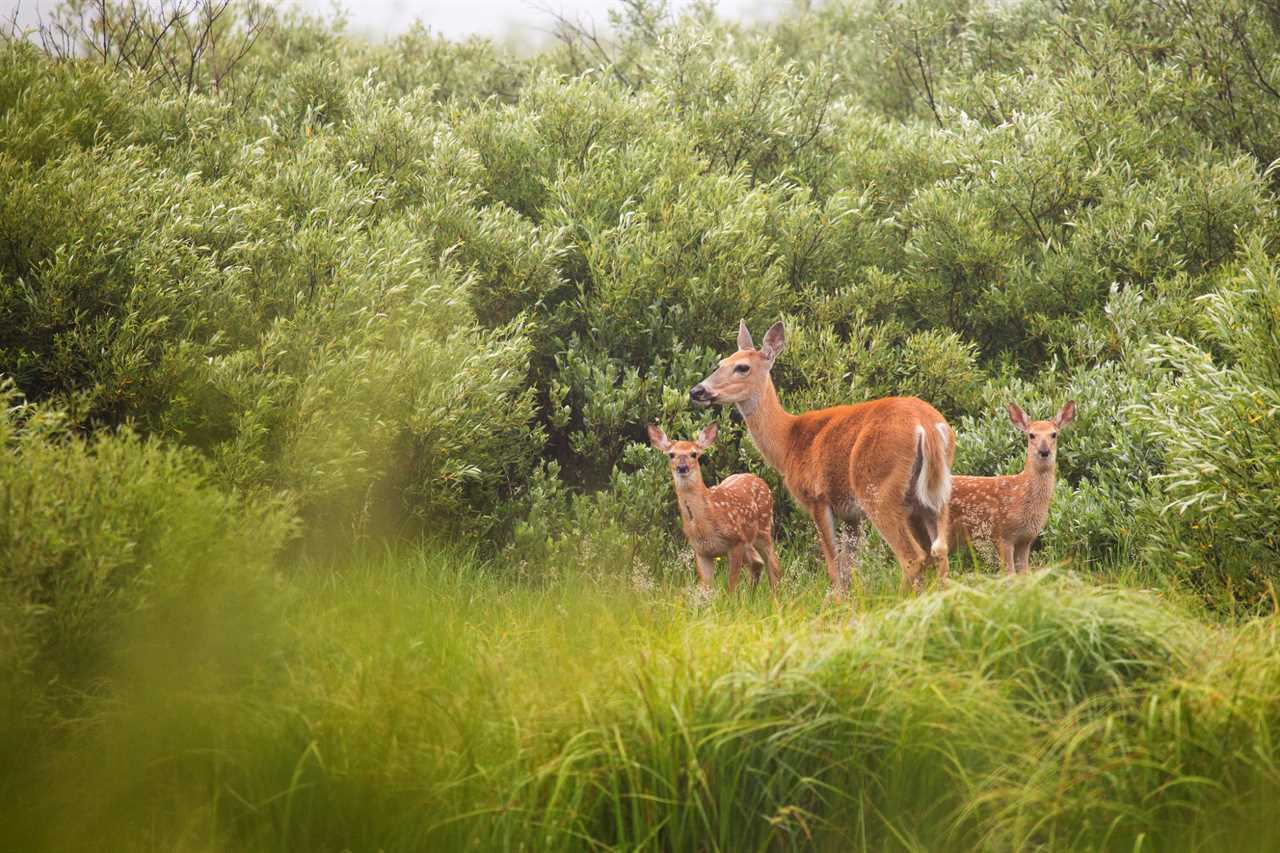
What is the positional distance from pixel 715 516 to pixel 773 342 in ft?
4.34

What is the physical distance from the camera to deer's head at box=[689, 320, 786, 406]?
8.45 m

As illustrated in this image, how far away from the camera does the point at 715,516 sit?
833 centimetres

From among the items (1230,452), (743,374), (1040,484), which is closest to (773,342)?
(743,374)

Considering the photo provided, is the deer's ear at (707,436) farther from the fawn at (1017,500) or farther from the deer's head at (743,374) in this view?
the fawn at (1017,500)

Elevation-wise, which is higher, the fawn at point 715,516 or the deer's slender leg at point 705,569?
the fawn at point 715,516

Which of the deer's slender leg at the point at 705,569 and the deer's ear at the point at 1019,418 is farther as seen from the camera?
the deer's slender leg at the point at 705,569

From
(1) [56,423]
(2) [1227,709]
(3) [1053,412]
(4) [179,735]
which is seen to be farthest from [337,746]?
(3) [1053,412]

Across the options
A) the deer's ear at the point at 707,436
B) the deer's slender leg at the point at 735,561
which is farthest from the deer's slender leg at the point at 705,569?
the deer's ear at the point at 707,436

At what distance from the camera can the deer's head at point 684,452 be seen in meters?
8.36

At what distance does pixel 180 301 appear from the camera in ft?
25.7

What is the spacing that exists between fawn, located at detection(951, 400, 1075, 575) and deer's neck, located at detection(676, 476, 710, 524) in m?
1.68

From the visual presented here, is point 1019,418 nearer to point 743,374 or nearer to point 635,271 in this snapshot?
point 743,374

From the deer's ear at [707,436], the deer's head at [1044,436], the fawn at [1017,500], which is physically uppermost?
the deer's ear at [707,436]

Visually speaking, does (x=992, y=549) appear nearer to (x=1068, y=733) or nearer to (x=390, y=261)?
(x=1068, y=733)
